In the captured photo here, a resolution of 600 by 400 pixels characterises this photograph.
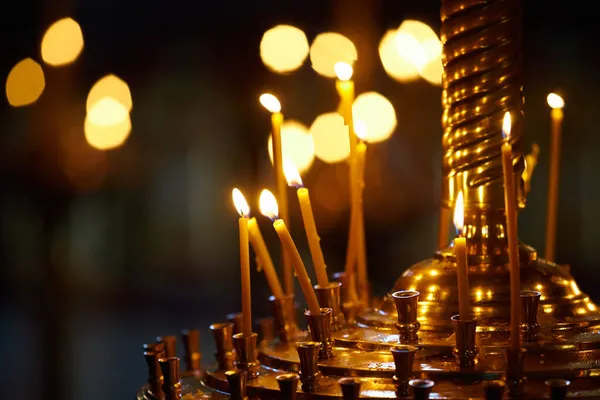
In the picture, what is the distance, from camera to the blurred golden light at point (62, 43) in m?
5.12

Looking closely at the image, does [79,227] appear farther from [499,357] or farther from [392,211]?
[499,357]

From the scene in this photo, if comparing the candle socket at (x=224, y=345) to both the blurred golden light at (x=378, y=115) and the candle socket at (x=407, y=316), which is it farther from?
the blurred golden light at (x=378, y=115)

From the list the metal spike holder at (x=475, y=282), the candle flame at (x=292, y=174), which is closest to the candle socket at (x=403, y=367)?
the metal spike holder at (x=475, y=282)

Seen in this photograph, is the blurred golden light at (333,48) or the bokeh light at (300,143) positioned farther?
the bokeh light at (300,143)

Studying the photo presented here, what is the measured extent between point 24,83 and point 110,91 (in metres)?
1.00

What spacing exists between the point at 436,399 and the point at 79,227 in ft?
20.4

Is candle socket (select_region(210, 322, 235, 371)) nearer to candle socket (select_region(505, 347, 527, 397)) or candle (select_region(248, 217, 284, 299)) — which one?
candle (select_region(248, 217, 284, 299))

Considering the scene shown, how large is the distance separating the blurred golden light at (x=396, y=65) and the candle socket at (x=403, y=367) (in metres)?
4.90

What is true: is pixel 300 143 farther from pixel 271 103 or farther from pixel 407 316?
pixel 407 316

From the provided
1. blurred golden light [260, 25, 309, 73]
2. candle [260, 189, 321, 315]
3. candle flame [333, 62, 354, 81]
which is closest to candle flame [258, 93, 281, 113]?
candle flame [333, 62, 354, 81]

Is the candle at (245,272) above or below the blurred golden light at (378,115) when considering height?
below

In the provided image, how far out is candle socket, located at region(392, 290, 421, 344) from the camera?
0.94m

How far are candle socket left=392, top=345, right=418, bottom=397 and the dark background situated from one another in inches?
139

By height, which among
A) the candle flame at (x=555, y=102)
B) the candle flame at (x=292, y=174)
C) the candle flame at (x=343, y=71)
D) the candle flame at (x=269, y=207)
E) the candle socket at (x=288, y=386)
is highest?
the candle flame at (x=343, y=71)
